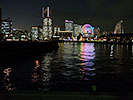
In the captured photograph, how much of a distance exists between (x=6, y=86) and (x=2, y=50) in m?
19.4

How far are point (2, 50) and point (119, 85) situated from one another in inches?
915

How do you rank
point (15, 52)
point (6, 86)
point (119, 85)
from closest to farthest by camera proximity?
point (6, 86)
point (119, 85)
point (15, 52)

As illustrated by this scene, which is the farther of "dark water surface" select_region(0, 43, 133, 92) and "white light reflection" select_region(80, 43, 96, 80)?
"white light reflection" select_region(80, 43, 96, 80)

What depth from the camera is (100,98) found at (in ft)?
19.0

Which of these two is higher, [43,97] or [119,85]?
[43,97]

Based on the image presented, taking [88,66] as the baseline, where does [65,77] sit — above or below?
below

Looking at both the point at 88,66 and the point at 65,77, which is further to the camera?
the point at 88,66

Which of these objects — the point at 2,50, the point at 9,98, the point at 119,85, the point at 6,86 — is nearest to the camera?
the point at 9,98

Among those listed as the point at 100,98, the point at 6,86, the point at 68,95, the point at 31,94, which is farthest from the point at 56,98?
the point at 6,86

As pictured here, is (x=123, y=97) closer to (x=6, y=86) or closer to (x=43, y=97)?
(x=43, y=97)

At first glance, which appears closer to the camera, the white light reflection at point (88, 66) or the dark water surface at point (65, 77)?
the dark water surface at point (65, 77)

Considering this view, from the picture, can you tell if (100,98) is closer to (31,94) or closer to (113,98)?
(113,98)

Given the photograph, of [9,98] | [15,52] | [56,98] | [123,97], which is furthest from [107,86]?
[15,52]

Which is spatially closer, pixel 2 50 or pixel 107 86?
pixel 107 86
